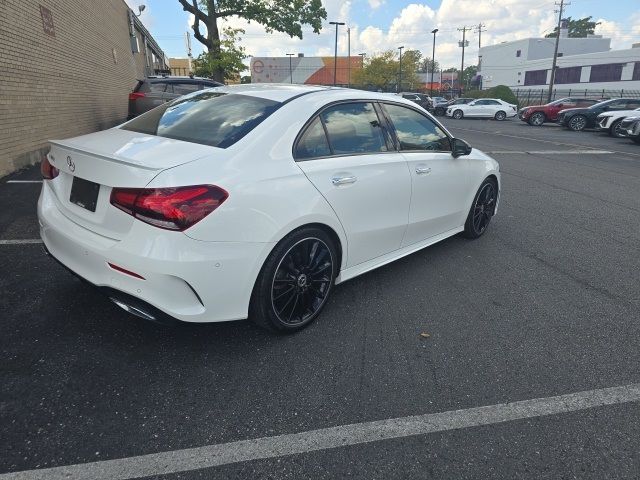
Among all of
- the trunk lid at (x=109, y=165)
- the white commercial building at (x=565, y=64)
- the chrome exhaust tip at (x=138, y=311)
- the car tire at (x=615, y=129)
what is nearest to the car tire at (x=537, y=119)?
the car tire at (x=615, y=129)

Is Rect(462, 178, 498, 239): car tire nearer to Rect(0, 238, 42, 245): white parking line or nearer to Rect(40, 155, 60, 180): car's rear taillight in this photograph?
Rect(40, 155, 60, 180): car's rear taillight

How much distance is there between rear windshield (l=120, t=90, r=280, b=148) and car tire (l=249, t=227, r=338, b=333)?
0.75 m

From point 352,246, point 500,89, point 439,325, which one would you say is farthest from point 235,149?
point 500,89

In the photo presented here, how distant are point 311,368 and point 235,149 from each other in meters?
1.39

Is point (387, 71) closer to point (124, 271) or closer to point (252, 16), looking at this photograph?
point (252, 16)

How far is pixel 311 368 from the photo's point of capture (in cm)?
268

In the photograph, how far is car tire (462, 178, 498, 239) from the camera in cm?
488

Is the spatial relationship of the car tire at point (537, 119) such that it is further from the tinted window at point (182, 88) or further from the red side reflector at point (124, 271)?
the red side reflector at point (124, 271)

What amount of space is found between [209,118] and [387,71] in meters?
71.1

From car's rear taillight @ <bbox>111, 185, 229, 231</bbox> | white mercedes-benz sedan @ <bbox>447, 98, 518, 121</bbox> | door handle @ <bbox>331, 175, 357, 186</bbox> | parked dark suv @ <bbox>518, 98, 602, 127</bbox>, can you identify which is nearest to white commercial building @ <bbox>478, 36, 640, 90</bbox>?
white mercedes-benz sedan @ <bbox>447, 98, 518, 121</bbox>

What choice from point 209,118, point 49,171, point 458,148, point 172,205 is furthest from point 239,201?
point 458,148

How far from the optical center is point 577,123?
22531 millimetres

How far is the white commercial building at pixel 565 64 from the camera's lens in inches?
2270

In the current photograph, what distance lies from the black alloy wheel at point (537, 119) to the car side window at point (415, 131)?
25.7 m
